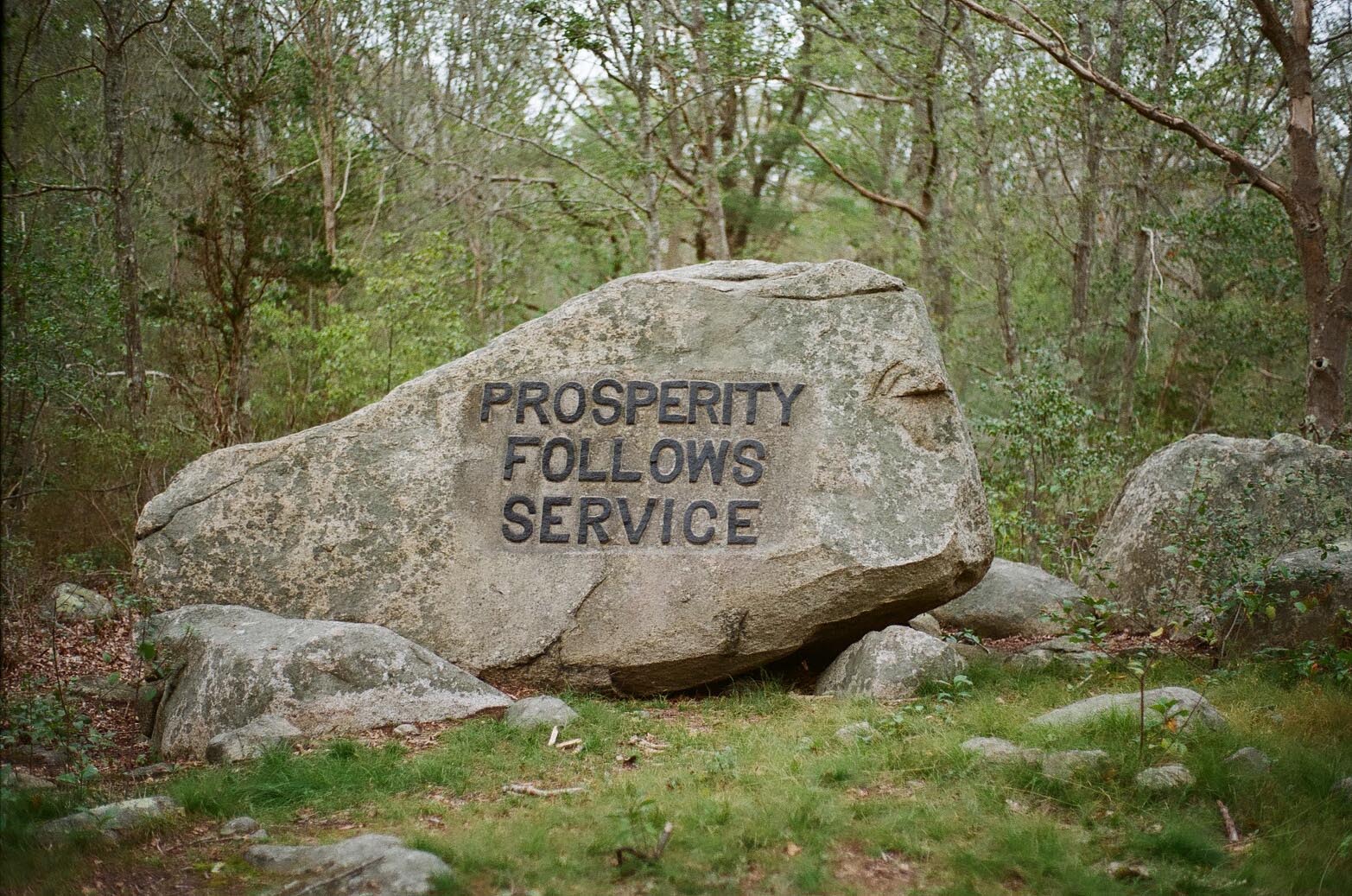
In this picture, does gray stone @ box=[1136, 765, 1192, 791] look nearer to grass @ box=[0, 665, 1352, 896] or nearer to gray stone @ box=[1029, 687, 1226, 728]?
grass @ box=[0, 665, 1352, 896]

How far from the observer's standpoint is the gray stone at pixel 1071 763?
219 inches

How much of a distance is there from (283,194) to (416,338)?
358 cm

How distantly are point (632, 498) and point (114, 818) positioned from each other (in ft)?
12.9

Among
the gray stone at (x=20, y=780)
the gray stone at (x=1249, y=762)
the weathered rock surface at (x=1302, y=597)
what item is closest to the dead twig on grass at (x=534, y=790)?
the gray stone at (x=20, y=780)

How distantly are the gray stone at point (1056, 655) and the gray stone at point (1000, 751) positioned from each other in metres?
2.14

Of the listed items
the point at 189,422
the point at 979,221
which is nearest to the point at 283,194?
the point at 189,422

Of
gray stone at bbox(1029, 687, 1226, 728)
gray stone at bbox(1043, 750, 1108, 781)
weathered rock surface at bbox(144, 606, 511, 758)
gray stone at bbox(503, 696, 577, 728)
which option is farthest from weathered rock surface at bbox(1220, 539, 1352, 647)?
weathered rock surface at bbox(144, 606, 511, 758)

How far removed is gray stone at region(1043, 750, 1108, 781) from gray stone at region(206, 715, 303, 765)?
390 cm

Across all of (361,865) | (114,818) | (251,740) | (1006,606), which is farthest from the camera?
(1006,606)

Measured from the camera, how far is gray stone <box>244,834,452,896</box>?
4.35m

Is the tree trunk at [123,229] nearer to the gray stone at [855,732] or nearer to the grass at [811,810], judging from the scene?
the grass at [811,810]

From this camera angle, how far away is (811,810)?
17.3 feet

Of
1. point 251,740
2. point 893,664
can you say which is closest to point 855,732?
point 893,664

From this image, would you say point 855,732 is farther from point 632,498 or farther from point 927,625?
point 927,625
